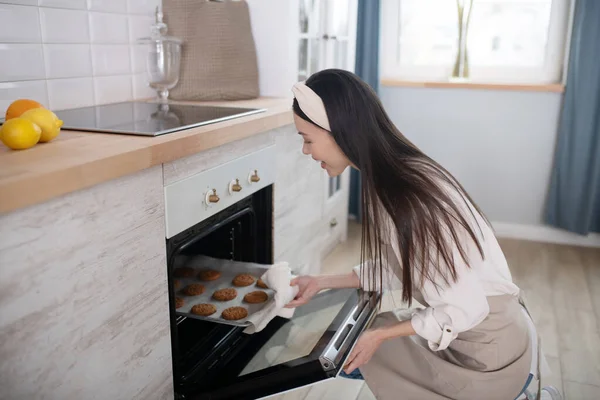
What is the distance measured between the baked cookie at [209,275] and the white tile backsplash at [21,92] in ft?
2.28

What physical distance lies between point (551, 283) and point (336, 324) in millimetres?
1958

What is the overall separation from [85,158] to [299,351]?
0.55 meters

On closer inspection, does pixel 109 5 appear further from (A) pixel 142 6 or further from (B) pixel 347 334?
(B) pixel 347 334

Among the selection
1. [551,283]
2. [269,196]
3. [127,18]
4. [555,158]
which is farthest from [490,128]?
[127,18]

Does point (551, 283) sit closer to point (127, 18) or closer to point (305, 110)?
point (305, 110)

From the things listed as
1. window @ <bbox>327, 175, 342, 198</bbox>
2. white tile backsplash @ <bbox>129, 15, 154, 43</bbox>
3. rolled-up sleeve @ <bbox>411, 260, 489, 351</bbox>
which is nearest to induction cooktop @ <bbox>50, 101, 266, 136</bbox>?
white tile backsplash @ <bbox>129, 15, 154, 43</bbox>

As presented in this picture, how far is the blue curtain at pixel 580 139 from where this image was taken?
2957 millimetres

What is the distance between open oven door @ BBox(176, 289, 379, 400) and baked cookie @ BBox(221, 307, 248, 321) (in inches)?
3.3

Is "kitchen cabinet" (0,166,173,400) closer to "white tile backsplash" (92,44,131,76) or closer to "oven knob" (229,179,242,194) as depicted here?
"oven knob" (229,179,242,194)

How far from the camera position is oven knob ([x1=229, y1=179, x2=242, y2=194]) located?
5.22 ft

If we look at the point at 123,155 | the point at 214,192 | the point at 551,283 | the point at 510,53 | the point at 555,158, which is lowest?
the point at 551,283

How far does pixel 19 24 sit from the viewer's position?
154 cm

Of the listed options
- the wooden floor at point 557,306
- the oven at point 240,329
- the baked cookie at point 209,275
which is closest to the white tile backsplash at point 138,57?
the oven at point 240,329

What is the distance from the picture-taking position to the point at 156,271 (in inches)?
50.6
